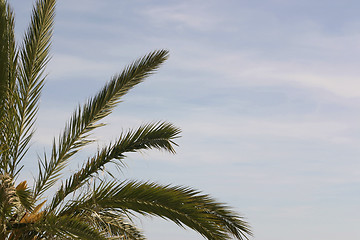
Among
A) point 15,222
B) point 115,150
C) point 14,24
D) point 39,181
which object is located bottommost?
point 15,222

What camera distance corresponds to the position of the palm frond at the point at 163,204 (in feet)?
30.8

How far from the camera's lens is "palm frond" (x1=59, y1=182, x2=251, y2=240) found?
9.38 m

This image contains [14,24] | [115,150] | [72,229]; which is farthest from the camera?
[115,150]

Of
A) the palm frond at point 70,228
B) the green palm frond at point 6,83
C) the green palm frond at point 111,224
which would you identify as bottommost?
the palm frond at point 70,228

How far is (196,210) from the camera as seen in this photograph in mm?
9484

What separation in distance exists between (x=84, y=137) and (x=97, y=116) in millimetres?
488

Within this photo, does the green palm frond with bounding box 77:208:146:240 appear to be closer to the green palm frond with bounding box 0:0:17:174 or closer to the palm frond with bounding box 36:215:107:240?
the palm frond with bounding box 36:215:107:240

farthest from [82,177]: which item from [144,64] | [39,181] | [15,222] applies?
[144,64]

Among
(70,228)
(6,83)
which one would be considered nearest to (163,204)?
(70,228)

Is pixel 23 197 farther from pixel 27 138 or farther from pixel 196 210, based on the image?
pixel 196 210

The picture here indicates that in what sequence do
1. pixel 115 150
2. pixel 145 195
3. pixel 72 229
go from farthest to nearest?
pixel 115 150 < pixel 145 195 < pixel 72 229

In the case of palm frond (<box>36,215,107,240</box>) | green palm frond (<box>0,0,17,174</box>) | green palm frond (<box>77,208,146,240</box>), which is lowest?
palm frond (<box>36,215,107,240</box>)

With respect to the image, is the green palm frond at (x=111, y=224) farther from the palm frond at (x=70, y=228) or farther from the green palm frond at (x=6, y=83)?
the green palm frond at (x=6, y=83)

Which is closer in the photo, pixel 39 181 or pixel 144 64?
pixel 39 181
